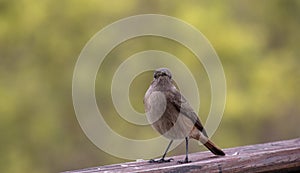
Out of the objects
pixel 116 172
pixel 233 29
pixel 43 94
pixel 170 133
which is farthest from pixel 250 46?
pixel 116 172

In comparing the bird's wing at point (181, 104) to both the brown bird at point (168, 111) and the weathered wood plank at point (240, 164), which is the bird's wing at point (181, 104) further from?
the weathered wood plank at point (240, 164)

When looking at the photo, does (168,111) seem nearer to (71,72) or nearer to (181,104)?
(181,104)

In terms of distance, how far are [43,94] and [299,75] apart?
3603mm

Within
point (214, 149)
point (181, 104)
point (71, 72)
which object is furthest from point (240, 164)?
point (71, 72)

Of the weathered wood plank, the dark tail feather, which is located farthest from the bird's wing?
A: the weathered wood plank

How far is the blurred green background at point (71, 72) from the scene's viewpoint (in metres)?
9.63

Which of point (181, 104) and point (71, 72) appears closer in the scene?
point (181, 104)

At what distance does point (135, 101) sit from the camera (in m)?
9.18

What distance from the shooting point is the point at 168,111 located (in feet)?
12.0

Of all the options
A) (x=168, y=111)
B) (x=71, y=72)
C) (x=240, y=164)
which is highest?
(x=71, y=72)

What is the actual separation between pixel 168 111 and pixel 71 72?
6.34 metres

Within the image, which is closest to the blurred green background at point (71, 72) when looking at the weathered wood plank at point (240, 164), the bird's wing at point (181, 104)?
the bird's wing at point (181, 104)

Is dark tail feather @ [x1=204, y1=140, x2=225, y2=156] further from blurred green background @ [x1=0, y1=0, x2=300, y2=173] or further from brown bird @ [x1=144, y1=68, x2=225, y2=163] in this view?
blurred green background @ [x1=0, y1=0, x2=300, y2=173]

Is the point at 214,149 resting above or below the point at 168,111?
below
